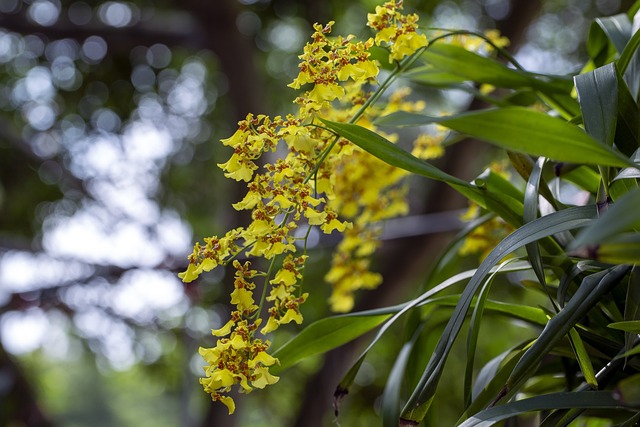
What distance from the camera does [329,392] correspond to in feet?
6.20

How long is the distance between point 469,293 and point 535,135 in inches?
3.6

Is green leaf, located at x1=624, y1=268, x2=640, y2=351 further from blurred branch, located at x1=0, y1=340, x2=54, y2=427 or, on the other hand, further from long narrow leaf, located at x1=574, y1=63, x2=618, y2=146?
blurred branch, located at x1=0, y1=340, x2=54, y2=427

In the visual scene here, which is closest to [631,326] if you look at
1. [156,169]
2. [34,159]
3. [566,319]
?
[566,319]

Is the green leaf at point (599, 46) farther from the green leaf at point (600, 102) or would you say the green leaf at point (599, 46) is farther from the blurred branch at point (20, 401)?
the blurred branch at point (20, 401)

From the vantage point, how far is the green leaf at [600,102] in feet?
1.07

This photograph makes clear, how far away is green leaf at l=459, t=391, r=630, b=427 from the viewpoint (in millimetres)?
308

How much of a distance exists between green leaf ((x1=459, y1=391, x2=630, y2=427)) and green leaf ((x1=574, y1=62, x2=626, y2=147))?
0.11 meters

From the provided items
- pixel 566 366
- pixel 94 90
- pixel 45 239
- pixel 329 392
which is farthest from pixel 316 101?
pixel 45 239

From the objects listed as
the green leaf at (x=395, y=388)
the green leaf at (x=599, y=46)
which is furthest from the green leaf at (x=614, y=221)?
the green leaf at (x=599, y=46)

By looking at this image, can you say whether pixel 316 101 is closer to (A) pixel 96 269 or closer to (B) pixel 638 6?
(B) pixel 638 6

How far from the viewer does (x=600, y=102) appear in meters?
0.34

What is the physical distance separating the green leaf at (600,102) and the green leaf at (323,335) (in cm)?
16

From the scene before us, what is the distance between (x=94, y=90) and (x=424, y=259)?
1.13 metres

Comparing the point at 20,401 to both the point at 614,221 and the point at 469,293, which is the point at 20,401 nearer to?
the point at 469,293
